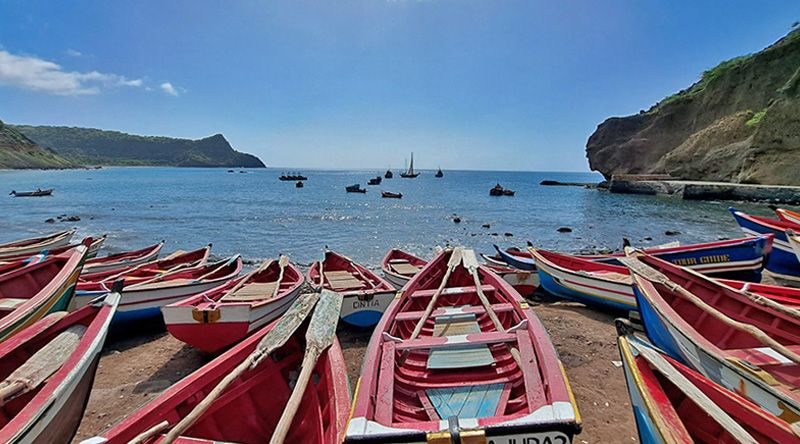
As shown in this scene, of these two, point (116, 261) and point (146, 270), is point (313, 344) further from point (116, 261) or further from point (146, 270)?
point (116, 261)

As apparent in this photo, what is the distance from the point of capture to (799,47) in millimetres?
39719

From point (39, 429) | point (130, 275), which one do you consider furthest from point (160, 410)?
point (130, 275)

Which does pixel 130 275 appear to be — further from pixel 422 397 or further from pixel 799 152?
pixel 799 152

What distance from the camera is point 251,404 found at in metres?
3.51

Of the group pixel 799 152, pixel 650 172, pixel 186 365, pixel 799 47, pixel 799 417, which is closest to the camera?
pixel 799 417

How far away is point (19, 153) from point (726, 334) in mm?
162870

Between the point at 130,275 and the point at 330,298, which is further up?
the point at 330,298

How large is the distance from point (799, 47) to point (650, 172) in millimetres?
23021

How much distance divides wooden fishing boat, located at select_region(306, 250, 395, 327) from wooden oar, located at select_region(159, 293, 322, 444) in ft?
7.75

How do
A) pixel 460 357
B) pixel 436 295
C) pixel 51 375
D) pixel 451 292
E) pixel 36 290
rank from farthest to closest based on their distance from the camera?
1. pixel 36 290
2. pixel 451 292
3. pixel 436 295
4. pixel 460 357
5. pixel 51 375

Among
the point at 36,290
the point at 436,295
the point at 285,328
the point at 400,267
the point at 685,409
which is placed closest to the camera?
the point at 685,409

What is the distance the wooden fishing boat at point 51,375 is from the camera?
110 inches

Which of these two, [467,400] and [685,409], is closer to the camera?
[685,409]

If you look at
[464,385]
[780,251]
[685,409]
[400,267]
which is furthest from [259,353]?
[780,251]
